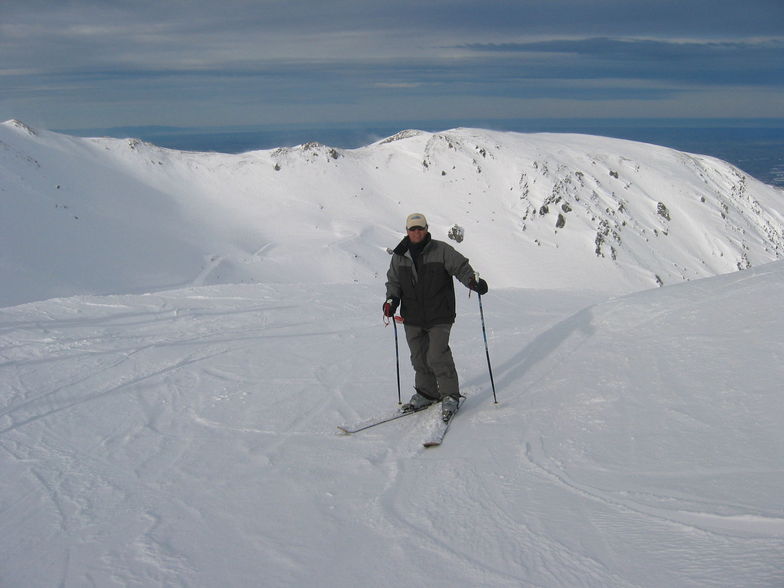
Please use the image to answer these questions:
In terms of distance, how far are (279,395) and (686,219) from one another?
2059 inches

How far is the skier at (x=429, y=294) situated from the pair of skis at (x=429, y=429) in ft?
0.24

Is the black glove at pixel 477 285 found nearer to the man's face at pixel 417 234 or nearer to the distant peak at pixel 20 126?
the man's face at pixel 417 234

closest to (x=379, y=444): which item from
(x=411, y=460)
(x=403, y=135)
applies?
(x=411, y=460)

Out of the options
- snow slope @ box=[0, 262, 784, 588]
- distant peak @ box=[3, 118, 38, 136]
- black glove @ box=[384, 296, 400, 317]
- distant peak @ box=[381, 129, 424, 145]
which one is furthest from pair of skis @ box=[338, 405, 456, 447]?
distant peak @ box=[381, 129, 424, 145]

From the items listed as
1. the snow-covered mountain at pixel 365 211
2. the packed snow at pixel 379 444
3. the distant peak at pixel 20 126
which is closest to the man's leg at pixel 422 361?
the packed snow at pixel 379 444

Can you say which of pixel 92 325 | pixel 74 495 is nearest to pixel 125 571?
pixel 74 495

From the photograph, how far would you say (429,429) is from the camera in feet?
19.0

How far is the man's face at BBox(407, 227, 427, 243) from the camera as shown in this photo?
5.78 metres

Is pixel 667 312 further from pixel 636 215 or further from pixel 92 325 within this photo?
pixel 636 215

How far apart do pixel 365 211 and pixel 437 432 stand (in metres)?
41.5

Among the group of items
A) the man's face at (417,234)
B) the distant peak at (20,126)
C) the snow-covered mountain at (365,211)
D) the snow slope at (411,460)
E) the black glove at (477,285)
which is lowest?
the snow slope at (411,460)

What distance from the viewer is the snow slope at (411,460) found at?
357cm

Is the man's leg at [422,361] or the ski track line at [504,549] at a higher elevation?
the man's leg at [422,361]

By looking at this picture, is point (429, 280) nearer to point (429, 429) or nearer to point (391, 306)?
point (391, 306)
